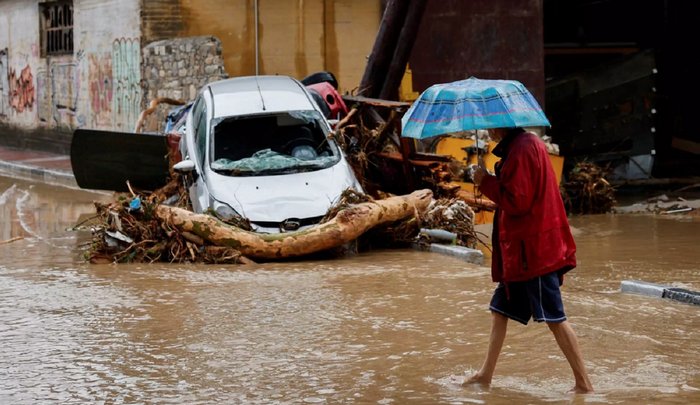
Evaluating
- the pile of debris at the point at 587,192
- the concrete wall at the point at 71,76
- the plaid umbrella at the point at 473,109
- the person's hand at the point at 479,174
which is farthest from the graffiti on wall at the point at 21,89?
the person's hand at the point at 479,174

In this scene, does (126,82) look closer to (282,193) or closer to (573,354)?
(282,193)

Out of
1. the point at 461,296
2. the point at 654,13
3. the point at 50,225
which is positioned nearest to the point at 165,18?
the point at 50,225

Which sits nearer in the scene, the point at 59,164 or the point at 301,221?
the point at 301,221

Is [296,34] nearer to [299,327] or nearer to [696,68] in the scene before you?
[696,68]

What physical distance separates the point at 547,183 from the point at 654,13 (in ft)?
64.1

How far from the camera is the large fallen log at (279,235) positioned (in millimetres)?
11805

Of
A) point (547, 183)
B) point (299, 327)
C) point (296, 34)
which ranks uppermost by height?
point (296, 34)

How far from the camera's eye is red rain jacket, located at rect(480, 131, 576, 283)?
6539 mm

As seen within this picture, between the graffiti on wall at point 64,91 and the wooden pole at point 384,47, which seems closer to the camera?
the wooden pole at point 384,47

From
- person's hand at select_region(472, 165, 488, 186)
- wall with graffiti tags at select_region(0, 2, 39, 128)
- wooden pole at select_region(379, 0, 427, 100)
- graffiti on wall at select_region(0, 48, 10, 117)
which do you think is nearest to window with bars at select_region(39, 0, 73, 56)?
wall with graffiti tags at select_region(0, 2, 39, 128)

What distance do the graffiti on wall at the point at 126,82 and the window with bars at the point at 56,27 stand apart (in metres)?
3.18

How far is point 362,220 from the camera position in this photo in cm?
1213

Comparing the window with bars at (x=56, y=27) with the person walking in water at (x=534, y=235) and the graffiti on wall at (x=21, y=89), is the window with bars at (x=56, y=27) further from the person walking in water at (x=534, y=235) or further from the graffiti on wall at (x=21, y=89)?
the person walking in water at (x=534, y=235)

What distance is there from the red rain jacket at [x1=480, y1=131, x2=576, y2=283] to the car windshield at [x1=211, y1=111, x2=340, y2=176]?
645cm
